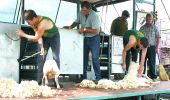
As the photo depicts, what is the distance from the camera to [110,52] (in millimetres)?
8406

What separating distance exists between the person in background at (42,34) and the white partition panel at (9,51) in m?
0.56

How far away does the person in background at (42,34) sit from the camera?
5.61 m

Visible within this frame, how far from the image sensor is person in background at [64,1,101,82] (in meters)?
7.03

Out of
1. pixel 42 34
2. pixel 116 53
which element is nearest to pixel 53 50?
pixel 42 34

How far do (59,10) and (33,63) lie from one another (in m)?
4.54

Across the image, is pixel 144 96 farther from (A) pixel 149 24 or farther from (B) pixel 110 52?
(A) pixel 149 24

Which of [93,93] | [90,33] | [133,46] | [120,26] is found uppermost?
[120,26]

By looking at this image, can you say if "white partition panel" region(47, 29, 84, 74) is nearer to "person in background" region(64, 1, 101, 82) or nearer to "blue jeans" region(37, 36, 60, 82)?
"person in background" region(64, 1, 101, 82)

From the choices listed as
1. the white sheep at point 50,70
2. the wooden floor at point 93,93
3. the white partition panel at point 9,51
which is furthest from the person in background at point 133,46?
the white partition panel at point 9,51

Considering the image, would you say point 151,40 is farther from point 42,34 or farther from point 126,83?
point 42,34

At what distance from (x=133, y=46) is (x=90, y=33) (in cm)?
119

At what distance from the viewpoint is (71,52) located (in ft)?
24.4

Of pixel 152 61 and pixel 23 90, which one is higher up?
pixel 152 61

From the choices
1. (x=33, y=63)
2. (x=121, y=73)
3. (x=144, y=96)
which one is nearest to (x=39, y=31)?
(x=33, y=63)
